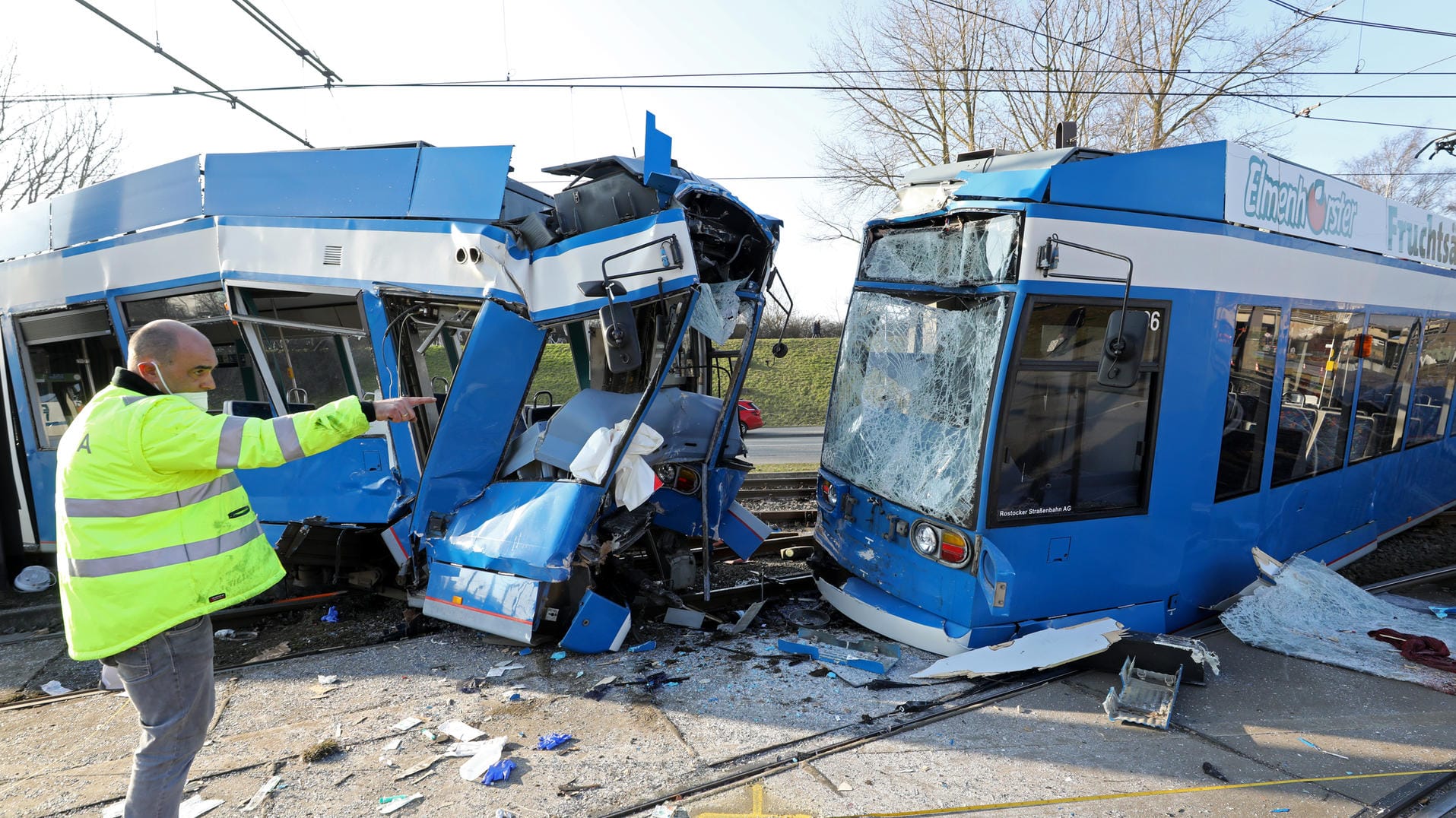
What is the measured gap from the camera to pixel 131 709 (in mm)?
4152

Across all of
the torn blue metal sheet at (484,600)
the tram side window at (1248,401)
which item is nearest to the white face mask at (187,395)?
the torn blue metal sheet at (484,600)

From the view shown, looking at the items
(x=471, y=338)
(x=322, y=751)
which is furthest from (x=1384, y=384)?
(x=322, y=751)

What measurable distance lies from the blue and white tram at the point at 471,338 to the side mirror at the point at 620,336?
0.04 ft

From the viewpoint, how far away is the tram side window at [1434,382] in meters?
7.19

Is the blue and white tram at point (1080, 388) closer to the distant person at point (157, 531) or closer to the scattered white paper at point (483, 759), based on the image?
the scattered white paper at point (483, 759)

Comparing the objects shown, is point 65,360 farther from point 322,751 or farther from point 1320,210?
point 1320,210

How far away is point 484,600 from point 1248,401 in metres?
4.97

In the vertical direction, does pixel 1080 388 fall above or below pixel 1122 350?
below

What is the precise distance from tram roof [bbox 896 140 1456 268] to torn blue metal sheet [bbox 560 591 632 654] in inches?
121

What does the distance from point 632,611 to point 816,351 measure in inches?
885

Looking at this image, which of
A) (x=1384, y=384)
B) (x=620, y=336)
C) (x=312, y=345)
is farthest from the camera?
(x=1384, y=384)

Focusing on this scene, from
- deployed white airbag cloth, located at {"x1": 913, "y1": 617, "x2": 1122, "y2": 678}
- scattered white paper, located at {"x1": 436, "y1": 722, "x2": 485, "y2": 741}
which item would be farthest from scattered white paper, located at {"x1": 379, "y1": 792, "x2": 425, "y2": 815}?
deployed white airbag cloth, located at {"x1": 913, "y1": 617, "x2": 1122, "y2": 678}

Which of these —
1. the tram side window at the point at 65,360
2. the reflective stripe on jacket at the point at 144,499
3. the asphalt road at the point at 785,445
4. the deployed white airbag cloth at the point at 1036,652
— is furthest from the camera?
the asphalt road at the point at 785,445

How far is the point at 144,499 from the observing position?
8.61 feet
